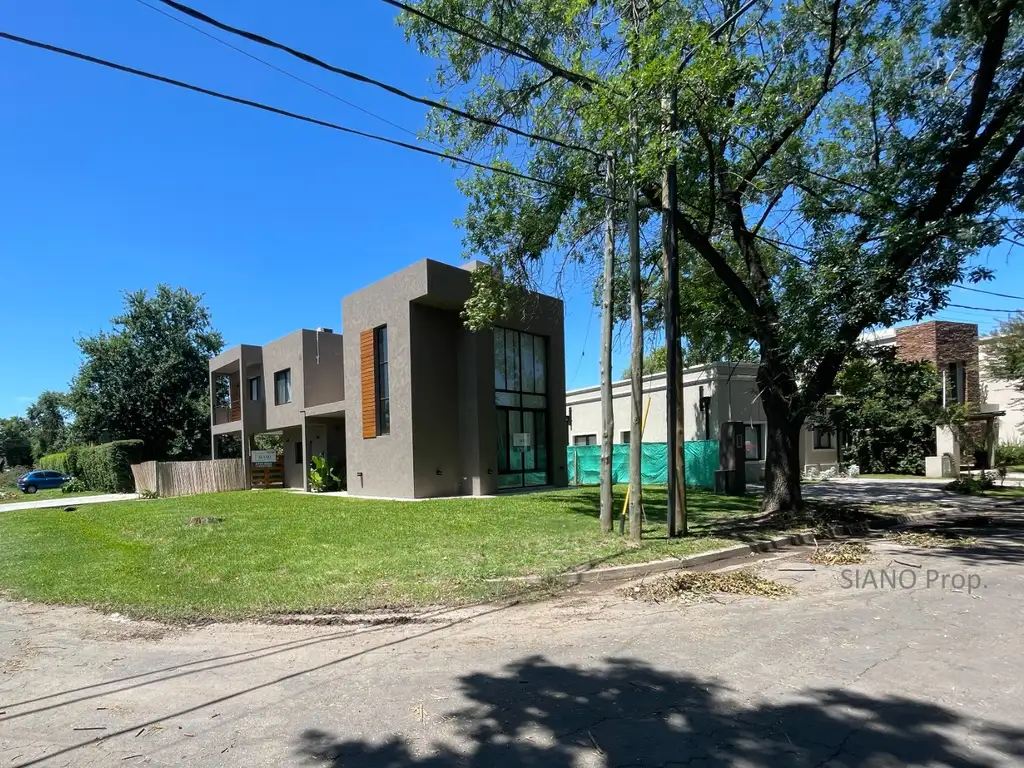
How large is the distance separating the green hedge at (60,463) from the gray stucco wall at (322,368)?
2419 centimetres

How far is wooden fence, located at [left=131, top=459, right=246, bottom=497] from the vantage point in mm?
26578

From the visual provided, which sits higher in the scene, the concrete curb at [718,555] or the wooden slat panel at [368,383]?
the wooden slat panel at [368,383]

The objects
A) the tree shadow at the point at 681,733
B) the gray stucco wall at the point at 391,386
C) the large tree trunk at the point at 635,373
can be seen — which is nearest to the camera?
the tree shadow at the point at 681,733

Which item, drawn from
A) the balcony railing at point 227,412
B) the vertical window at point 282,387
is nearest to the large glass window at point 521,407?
the vertical window at point 282,387

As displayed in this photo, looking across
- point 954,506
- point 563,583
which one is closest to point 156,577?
point 563,583

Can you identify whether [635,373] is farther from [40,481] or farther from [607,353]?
[40,481]

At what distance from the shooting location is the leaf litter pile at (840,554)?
905cm

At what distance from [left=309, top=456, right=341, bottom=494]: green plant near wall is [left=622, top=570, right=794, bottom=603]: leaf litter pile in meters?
18.7

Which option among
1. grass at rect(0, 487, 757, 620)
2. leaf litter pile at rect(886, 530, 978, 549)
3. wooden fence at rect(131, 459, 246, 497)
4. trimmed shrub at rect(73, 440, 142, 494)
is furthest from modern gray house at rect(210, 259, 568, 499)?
trimmed shrub at rect(73, 440, 142, 494)

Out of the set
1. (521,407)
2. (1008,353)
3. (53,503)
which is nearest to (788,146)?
(521,407)

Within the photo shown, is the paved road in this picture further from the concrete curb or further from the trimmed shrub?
the concrete curb

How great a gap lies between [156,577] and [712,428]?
790 inches

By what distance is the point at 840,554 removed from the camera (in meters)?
9.47

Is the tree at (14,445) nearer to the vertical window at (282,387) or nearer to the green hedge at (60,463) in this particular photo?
the green hedge at (60,463)
